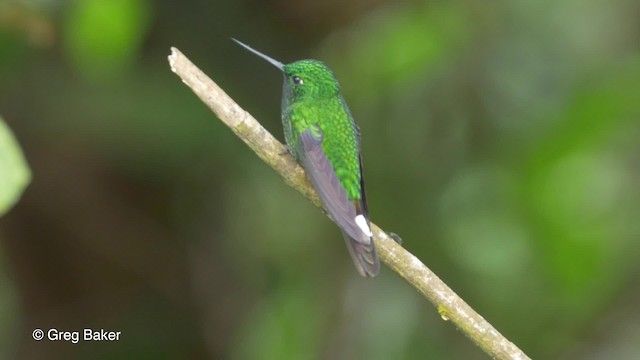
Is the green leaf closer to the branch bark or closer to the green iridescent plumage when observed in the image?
the branch bark

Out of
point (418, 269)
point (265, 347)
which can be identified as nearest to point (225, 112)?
point (418, 269)

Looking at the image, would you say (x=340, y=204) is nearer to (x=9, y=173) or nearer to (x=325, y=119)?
(x=325, y=119)

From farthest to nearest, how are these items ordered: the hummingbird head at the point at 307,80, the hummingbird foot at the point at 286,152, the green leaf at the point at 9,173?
the hummingbird head at the point at 307,80, the hummingbird foot at the point at 286,152, the green leaf at the point at 9,173

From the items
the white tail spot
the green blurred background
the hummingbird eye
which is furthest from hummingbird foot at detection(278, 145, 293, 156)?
the green blurred background

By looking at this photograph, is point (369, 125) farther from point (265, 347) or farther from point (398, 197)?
point (265, 347)

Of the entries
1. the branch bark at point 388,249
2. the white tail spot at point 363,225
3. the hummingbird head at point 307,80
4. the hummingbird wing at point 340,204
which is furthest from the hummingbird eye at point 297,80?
the white tail spot at point 363,225

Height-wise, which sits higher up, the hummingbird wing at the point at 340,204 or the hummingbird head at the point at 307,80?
the hummingbird head at the point at 307,80

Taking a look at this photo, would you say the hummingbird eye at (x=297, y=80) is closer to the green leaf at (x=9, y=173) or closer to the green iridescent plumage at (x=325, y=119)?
the green iridescent plumage at (x=325, y=119)
